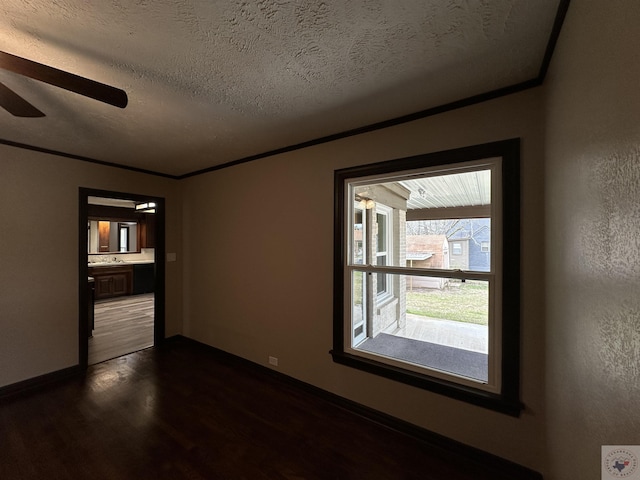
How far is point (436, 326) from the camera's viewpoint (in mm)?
2414

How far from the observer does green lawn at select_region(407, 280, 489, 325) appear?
6.24 ft

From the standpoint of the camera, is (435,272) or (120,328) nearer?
(435,272)

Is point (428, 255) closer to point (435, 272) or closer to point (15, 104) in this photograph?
point (435, 272)

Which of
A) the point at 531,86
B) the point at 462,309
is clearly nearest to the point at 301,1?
the point at 531,86

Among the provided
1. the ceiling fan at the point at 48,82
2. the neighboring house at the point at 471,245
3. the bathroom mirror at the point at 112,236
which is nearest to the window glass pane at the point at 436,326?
the neighboring house at the point at 471,245

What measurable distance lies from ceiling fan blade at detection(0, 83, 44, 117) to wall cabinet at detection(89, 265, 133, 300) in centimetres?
638

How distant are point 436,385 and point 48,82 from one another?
275cm

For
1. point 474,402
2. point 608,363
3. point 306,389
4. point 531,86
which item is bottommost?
point 306,389

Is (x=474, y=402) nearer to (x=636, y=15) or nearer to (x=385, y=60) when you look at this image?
(x=636, y=15)

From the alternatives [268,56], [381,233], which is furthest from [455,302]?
[268,56]

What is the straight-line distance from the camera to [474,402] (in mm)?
1795

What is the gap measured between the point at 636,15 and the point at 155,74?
6.58ft

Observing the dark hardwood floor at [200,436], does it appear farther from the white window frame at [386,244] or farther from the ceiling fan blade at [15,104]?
the ceiling fan blade at [15,104]

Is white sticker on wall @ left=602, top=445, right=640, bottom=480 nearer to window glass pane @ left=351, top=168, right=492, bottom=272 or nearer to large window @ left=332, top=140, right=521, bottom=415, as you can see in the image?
large window @ left=332, top=140, right=521, bottom=415
